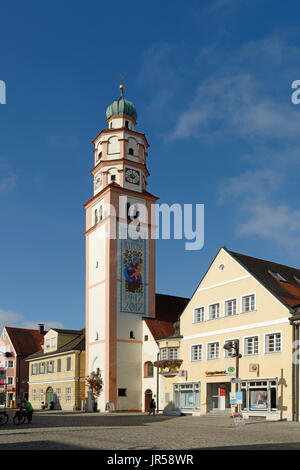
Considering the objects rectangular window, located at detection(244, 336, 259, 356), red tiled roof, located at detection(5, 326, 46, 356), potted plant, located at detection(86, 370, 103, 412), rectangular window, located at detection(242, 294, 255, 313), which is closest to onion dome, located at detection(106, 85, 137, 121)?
potted plant, located at detection(86, 370, 103, 412)

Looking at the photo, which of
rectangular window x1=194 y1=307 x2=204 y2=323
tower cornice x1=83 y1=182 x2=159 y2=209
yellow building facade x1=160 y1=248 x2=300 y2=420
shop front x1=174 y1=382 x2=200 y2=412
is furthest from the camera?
tower cornice x1=83 y1=182 x2=159 y2=209

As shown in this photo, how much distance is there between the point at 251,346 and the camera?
40.5 m

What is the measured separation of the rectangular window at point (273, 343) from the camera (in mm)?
37984

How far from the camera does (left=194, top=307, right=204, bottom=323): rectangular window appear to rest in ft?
151

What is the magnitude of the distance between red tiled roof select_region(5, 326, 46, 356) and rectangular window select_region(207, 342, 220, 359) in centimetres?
4310

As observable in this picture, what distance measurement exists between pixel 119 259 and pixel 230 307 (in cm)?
1639

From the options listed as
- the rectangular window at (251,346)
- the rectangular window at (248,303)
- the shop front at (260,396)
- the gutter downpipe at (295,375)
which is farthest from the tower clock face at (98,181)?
the gutter downpipe at (295,375)

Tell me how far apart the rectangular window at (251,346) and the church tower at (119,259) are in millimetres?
17039

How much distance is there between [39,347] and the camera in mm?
86062

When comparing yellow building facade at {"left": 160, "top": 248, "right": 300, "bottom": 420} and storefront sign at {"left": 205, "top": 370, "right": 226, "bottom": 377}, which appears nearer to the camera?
yellow building facade at {"left": 160, "top": 248, "right": 300, "bottom": 420}

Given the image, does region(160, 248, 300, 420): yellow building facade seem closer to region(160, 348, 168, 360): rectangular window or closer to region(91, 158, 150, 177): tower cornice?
region(160, 348, 168, 360): rectangular window
